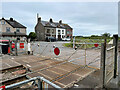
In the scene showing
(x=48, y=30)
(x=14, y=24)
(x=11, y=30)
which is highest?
(x=14, y=24)

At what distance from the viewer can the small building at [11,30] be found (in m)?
27.3

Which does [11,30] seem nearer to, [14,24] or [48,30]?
[14,24]

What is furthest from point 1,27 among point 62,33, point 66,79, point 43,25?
point 66,79

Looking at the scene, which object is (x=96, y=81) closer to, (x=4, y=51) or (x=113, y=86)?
(x=113, y=86)

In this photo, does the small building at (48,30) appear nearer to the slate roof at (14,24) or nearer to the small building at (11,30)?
the small building at (11,30)

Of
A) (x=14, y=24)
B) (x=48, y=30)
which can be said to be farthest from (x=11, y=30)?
(x=48, y=30)

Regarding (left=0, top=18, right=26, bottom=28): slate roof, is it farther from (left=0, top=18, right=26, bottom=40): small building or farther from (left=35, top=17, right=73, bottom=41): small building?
(left=35, top=17, right=73, bottom=41): small building

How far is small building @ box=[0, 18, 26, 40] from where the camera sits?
2733 cm

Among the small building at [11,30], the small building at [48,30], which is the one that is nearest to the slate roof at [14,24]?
the small building at [11,30]

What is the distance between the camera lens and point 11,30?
96.4ft

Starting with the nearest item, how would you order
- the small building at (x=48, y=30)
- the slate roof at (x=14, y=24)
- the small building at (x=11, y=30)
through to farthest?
the small building at (x=11, y=30)
the slate roof at (x=14, y=24)
the small building at (x=48, y=30)

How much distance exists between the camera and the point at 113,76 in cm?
398

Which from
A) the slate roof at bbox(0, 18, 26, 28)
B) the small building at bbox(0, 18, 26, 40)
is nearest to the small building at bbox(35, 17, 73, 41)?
the small building at bbox(0, 18, 26, 40)

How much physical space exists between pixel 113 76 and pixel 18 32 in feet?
105
